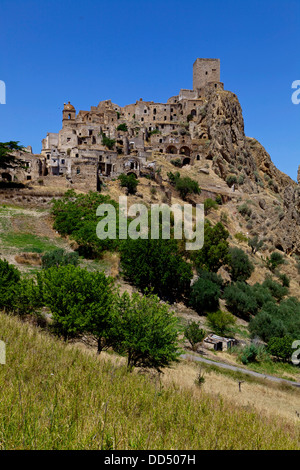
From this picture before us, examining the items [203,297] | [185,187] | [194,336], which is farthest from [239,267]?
[185,187]

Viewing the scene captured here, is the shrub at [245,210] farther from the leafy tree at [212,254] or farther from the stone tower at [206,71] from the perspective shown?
the stone tower at [206,71]

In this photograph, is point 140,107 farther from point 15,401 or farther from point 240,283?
point 15,401

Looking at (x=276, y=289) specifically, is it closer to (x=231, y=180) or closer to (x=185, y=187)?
(x=185, y=187)

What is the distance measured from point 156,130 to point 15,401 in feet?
217

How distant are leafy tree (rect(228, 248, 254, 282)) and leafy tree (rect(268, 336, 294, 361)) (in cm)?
1230

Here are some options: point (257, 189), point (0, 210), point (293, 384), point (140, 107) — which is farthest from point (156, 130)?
point (293, 384)

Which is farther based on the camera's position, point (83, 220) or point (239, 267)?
point (239, 267)

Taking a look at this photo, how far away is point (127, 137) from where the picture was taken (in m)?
56.9

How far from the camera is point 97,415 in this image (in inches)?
155

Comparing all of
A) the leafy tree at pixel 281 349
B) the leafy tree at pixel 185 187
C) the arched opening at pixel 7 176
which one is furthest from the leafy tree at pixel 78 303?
the leafy tree at pixel 185 187

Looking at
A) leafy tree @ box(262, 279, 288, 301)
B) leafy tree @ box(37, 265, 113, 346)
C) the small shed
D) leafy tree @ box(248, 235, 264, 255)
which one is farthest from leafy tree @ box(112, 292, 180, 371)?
leafy tree @ box(248, 235, 264, 255)

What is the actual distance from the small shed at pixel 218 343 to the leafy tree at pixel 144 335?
865 cm

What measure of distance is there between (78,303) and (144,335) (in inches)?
119

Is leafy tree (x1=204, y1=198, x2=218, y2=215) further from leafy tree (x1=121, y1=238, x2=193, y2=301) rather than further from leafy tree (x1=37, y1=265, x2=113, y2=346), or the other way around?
leafy tree (x1=37, y1=265, x2=113, y2=346)
